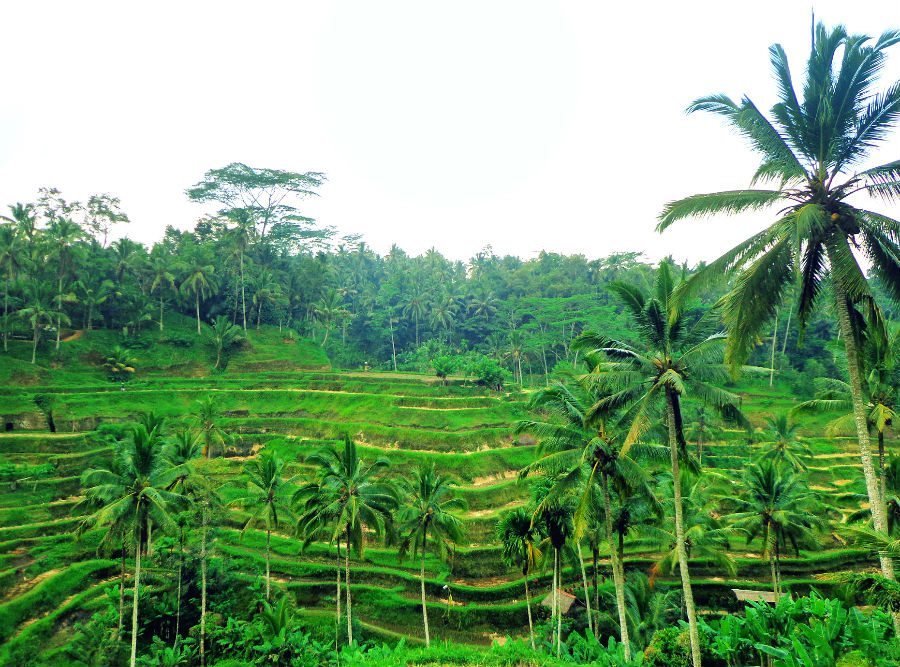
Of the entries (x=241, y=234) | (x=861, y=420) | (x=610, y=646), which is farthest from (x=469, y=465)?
(x=241, y=234)

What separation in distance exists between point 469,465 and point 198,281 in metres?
46.3

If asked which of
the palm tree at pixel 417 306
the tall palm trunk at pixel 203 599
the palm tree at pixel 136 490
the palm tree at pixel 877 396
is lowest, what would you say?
the tall palm trunk at pixel 203 599

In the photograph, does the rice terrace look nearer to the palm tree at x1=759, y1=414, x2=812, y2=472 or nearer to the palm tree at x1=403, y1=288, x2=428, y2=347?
the palm tree at x1=759, y1=414, x2=812, y2=472

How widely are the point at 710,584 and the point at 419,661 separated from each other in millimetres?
23269

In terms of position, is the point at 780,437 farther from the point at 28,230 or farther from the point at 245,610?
the point at 28,230

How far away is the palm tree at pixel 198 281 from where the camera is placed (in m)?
60.9

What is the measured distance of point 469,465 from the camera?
35719mm

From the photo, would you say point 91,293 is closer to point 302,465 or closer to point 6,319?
point 6,319

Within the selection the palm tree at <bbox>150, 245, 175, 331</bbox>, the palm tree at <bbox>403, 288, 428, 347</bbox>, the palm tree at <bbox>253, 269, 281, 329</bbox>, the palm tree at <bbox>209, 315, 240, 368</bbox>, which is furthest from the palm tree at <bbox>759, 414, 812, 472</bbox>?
the palm tree at <bbox>150, 245, 175, 331</bbox>

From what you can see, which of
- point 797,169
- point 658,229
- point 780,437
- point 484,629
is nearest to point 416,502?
point 484,629

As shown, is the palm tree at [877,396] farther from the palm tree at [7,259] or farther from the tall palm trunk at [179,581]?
the palm tree at [7,259]

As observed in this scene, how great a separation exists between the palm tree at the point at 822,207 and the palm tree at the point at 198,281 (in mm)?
63479

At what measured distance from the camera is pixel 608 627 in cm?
2216

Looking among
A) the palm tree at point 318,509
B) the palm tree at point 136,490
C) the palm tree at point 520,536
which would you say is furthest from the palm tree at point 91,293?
the palm tree at point 520,536
